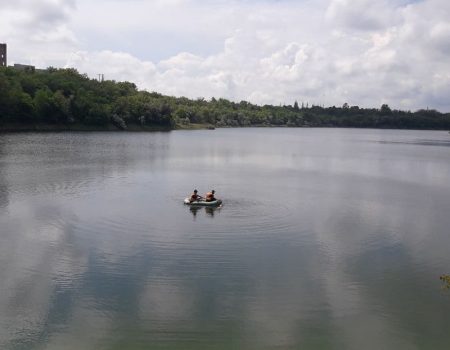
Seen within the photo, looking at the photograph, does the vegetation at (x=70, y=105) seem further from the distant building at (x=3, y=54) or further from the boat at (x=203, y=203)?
the boat at (x=203, y=203)

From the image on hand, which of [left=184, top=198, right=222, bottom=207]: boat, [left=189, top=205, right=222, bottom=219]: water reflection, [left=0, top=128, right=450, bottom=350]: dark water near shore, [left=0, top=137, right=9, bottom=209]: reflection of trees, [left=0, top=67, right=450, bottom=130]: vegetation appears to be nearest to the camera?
[left=0, top=128, right=450, bottom=350]: dark water near shore

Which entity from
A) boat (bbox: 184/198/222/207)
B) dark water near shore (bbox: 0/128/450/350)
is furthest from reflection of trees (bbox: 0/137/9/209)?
boat (bbox: 184/198/222/207)

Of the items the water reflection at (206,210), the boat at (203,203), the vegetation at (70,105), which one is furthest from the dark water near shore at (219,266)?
the vegetation at (70,105)

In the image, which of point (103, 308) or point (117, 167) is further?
point (117, 167)

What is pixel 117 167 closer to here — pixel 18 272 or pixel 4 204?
pixel 4 204

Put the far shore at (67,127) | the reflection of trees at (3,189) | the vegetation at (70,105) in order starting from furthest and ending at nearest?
the vegetation at (70,105) → the far shore at (67,127) → the reflection of trees at (3,189)

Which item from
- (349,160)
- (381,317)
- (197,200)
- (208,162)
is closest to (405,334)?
(381,317)

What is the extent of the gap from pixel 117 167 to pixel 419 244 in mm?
33852

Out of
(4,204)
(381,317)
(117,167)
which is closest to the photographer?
(381,317)

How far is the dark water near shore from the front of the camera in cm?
1499

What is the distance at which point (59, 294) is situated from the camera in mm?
17172

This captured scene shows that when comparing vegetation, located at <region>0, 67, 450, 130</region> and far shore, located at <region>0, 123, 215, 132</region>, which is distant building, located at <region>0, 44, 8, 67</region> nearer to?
vegetation, located at <region>0, 67, 450, 130</region>

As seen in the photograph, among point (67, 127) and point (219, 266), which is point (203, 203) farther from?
point (67, 127)

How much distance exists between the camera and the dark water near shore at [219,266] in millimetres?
14992
